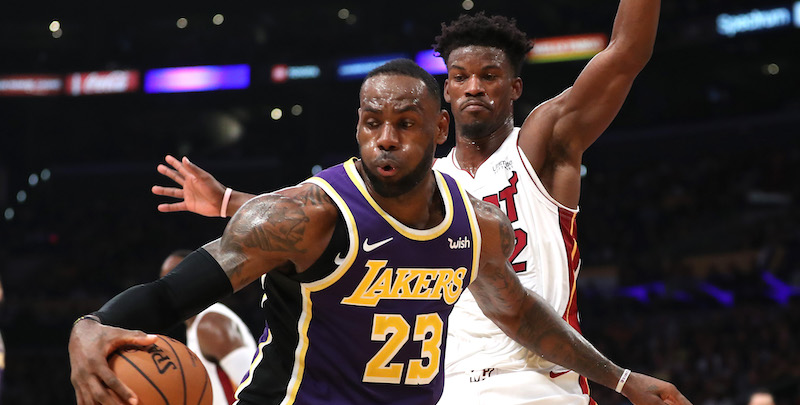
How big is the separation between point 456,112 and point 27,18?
21.1 meters

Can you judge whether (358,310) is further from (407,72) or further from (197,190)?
(197,190)

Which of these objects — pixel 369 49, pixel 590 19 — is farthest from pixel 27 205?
pixel 590 19

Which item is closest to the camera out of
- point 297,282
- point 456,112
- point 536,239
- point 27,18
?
point 297,282

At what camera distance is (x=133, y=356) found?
245cm

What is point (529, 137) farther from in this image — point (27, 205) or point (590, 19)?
point (27, 205)

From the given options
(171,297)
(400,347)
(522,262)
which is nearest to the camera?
(171,297)

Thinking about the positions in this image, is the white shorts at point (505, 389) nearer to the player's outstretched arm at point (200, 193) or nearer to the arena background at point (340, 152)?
the player's outstretched arm at point (200, 193)

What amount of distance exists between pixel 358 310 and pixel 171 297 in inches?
25.6

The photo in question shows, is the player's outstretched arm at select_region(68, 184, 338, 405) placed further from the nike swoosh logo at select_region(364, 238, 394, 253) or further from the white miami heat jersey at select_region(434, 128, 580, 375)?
the white miami heat jersey at select_region(434, 128, 580, 375)

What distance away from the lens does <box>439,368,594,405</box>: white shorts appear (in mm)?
3604

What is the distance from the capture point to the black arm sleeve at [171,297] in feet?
7.86

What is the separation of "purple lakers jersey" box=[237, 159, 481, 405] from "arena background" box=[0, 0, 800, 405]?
12.0 meters

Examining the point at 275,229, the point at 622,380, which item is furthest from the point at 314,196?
the point at 622,380

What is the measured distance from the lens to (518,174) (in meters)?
3.96
